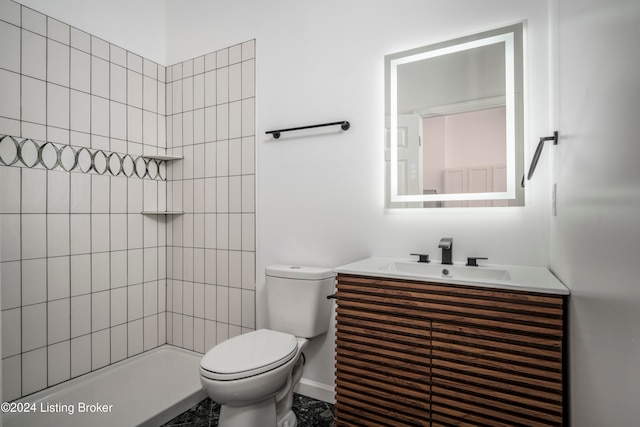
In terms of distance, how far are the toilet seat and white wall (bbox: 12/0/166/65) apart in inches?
84.4

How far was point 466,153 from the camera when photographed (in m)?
1.66

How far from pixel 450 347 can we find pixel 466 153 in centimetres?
91

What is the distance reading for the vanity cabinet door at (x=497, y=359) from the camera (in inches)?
44.1

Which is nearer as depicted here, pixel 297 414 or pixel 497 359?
pixel 497 359

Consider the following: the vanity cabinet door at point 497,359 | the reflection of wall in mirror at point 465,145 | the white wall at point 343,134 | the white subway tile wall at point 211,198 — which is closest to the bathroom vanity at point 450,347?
the vanity cabinet door at point 497,359

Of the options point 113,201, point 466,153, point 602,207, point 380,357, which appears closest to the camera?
point 602,207

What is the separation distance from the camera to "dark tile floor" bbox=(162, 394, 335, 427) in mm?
1778

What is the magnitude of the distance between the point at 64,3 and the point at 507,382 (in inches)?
118

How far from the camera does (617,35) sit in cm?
57

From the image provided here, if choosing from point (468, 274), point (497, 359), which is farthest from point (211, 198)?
point (497, 359)

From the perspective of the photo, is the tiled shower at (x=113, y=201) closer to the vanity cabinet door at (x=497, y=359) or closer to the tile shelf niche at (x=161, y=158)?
the tile shelf niche at (x=161, y=158)

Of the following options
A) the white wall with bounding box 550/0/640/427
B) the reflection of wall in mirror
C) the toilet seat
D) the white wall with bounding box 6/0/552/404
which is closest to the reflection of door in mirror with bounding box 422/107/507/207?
the reflection of wall in mirror

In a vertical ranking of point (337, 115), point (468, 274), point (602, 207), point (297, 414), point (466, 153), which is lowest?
point (297, 414)

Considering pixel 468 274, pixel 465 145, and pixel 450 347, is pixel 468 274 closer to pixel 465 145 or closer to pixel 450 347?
pixel 450 347
